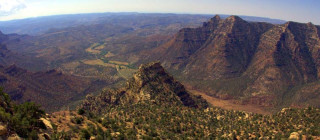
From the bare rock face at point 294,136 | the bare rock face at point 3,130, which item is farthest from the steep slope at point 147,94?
the bare rock face at point 3,130

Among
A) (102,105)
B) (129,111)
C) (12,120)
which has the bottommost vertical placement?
(102,105)

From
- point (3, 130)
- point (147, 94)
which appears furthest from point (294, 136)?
point (3, 130)

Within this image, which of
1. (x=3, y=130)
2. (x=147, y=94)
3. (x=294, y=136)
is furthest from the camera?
(x=147, y=94)

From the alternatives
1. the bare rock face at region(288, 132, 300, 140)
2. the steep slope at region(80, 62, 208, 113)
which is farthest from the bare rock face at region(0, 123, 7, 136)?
the steep slope at region(80, 62, 208, 113)

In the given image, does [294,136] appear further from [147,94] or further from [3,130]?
[3,130]

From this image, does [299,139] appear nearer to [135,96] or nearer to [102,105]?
[135,96]

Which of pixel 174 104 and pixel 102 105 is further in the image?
pixel 102 105

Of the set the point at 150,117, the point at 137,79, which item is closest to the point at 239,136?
the point at 150,117

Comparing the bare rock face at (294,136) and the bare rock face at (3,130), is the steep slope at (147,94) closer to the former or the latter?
the bare rock face at (294,136)

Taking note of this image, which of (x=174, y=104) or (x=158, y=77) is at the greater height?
(x=158, y=77)
